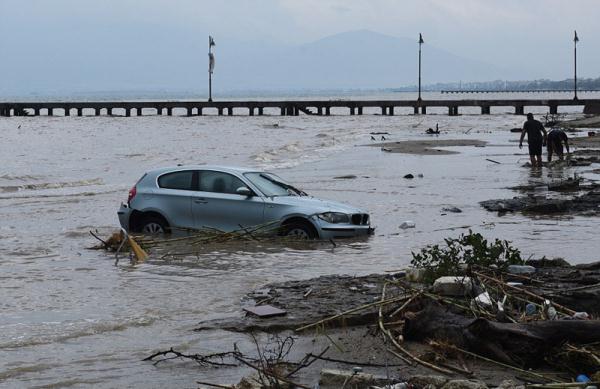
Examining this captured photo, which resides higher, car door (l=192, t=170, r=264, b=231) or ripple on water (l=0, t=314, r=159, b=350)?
car door (l=192, t=170, r=264, b=231)

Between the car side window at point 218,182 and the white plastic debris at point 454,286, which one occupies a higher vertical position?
the car side window at point 218,182

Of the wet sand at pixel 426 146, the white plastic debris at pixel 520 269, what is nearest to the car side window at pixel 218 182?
the white plastic debris at pixel 520 269

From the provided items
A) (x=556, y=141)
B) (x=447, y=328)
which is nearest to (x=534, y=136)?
(x=556, y=141)

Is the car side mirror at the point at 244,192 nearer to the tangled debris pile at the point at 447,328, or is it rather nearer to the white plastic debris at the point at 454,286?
the tangled debris pile at the point at 447,328

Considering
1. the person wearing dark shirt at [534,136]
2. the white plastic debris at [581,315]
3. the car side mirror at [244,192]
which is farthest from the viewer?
the person wearing dark shirt at [534,136]

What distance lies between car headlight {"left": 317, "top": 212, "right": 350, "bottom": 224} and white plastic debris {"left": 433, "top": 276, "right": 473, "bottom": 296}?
6.21 m

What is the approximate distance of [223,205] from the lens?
14.7 metres

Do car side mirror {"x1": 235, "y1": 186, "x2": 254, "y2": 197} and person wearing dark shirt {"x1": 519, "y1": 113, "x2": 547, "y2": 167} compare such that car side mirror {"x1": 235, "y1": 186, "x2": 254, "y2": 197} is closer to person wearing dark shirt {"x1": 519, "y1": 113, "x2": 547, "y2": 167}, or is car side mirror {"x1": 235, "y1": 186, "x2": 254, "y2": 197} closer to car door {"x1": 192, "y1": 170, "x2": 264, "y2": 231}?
car door {"x1": 192, "y1": 170, "x2": 264, "y2": 231}

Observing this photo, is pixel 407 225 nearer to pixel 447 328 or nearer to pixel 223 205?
pixel 223 205

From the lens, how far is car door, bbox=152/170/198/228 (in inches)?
587

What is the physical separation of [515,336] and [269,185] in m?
8.75

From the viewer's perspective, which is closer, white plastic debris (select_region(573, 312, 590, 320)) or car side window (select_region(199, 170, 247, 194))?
white plastic debris (select_region(573, 312, 590, 320))

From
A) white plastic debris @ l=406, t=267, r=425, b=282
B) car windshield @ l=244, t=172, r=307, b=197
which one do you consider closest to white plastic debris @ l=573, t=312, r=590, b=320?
white plastic debris @ l=406, t=267, r=425, b=282

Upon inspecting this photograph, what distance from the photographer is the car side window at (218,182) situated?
14.9 metres
